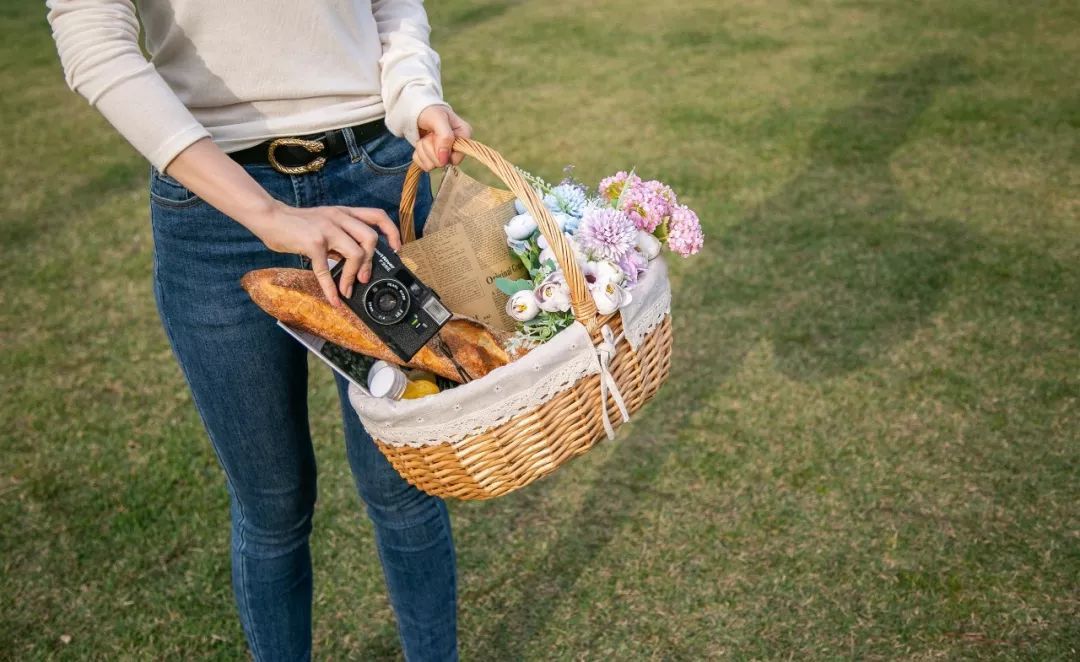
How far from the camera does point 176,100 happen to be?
1.26m

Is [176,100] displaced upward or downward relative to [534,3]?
upward

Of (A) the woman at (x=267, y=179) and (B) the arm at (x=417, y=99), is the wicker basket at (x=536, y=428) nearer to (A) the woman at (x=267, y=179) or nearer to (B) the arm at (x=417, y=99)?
(B) the arm at (x=417, y=99)

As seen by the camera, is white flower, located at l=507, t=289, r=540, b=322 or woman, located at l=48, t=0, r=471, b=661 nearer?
woman, located at l=48, t=0, r=471, b=661

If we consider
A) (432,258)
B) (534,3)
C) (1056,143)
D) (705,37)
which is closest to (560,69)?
(705,37)

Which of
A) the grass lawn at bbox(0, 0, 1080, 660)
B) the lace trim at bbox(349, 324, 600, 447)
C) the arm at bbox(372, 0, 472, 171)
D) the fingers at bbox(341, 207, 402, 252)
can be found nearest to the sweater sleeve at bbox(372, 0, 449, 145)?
the arm at bbox(372, 0, 472, 171)

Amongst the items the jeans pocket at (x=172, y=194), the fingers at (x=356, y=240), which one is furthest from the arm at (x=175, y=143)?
the jeans pocket at (x=172, y=194)

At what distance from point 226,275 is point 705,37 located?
6.32 meters

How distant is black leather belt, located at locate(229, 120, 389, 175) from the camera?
1403 millimetres

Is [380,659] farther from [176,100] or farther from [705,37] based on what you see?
[705,37]

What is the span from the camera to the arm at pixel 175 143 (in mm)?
1233

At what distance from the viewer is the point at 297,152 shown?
4.64ft

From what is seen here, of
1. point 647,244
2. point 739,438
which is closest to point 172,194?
point 647,244

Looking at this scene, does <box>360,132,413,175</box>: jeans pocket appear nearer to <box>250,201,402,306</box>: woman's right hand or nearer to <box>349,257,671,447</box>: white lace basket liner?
<box>250,201,402,306</box>: woman's right hand

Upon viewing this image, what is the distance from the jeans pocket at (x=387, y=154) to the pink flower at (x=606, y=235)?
12.8 inches
